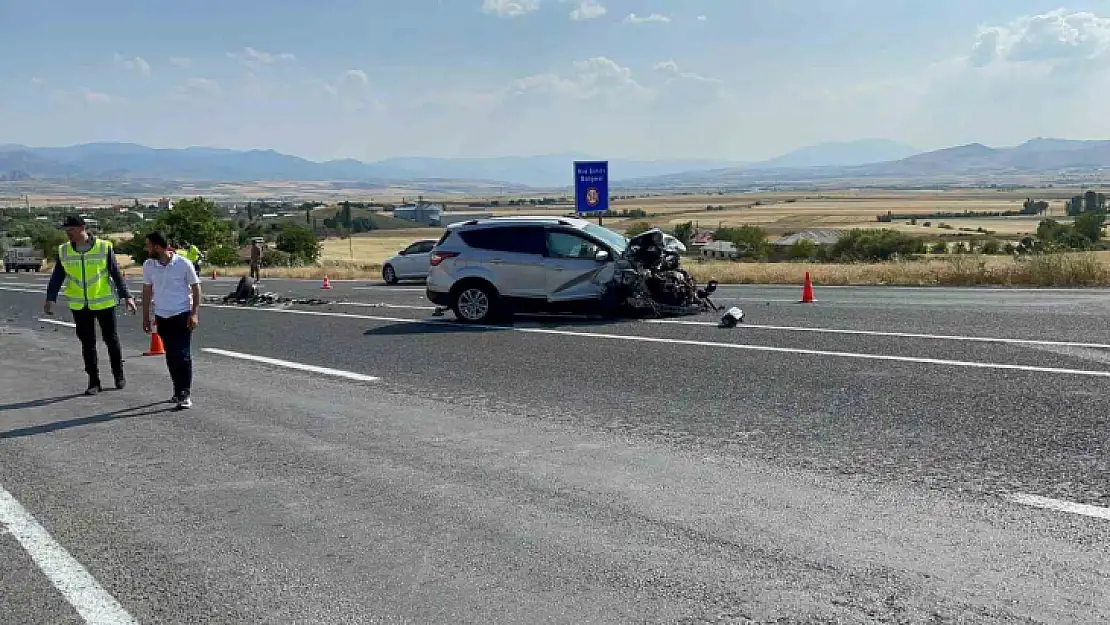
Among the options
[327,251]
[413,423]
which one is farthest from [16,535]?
[327,251]

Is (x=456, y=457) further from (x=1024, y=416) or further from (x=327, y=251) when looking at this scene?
(x=327, y=251)

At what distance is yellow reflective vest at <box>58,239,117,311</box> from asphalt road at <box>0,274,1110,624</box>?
3.41 feet

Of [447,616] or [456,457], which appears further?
[456,457]

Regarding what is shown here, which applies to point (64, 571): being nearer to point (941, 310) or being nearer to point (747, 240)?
point (941, 310)

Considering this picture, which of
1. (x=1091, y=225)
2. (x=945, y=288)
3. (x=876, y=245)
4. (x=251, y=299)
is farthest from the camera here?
(x=876, y=245)

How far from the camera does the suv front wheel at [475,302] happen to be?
17141 millimetres

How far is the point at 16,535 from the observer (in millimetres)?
6086

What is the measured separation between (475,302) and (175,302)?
24.9 ft

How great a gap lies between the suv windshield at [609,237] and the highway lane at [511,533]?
8085 millimetres

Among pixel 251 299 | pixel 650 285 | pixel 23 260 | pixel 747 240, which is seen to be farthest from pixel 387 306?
pixel 747 240

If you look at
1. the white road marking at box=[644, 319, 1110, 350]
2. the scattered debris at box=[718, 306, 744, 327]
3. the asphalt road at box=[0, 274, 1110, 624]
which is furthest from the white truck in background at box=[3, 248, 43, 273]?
the scattered debris at box=[718, 306, 744, 327]

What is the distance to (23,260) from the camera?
67.9 meters

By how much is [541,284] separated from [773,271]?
612 inches

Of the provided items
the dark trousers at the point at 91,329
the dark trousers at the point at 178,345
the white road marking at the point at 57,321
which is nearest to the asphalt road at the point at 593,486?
the dark trousers at the point at 91,329
